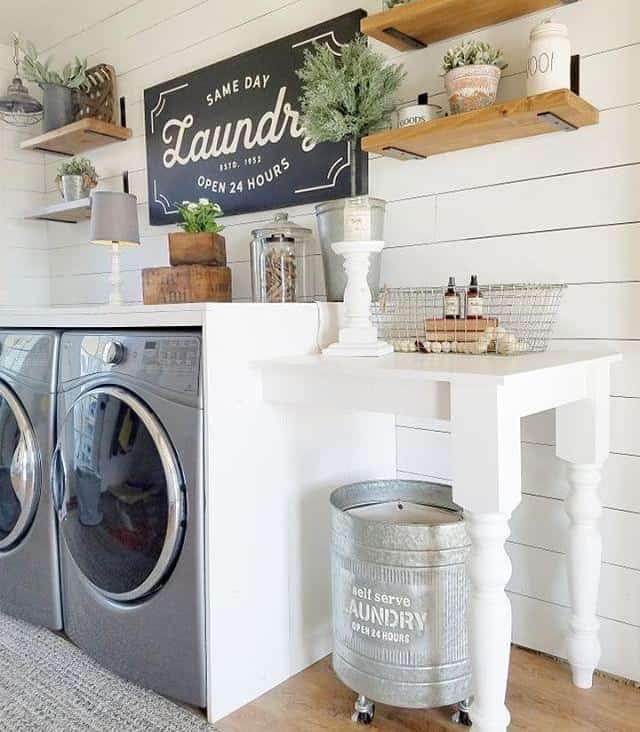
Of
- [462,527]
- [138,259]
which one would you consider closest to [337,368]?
[462,527]

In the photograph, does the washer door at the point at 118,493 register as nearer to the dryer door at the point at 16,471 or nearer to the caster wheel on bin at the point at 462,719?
the dryer door at the point at 16,471

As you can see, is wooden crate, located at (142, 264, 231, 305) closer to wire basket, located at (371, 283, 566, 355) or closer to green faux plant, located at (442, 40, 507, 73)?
wire basket, located at (371, 283, 566, 355)

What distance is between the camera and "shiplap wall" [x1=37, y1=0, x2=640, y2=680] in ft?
5.40

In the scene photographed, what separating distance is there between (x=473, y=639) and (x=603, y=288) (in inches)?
36.6

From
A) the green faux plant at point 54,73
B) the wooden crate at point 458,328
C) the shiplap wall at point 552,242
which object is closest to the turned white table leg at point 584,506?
the shiplap wall at point 552,242

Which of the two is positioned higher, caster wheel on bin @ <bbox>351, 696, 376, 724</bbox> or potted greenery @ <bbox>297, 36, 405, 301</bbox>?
potted greenery @ <bbox>297, 36, 405, 301</bbox>

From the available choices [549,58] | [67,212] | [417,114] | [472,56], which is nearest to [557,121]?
[549,58]

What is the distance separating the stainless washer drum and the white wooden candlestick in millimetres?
410

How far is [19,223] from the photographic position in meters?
3.23

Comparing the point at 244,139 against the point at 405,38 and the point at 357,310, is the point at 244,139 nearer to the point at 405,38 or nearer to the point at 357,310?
the point at 405,38

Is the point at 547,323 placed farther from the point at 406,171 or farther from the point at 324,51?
the point at 324,51

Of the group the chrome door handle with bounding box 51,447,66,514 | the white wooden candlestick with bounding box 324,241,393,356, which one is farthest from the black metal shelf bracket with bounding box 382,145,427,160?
the chrome door handle with bounding box 51,447,66,514

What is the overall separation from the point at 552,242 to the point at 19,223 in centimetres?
257

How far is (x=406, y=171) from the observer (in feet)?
6.62
